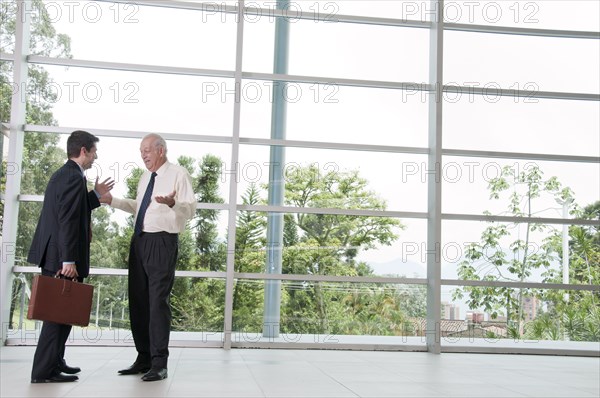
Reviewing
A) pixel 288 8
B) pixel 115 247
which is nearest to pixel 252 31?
pixel 288 8

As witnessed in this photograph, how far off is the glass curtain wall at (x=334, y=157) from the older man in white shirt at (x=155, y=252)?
Result: 6.96ft

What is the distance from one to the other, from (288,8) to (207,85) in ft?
3.98

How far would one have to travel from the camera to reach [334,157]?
7.25 meters

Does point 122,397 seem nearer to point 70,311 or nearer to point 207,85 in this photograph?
point 70,311

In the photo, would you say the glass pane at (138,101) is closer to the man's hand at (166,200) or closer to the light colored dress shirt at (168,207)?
the light colored dress shirt at (168,207)

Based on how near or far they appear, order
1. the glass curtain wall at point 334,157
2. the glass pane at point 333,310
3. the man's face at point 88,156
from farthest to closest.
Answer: the glass pane at point 333,310 < the glass curtain wall at point 334,157 < the man's face at point 88,156

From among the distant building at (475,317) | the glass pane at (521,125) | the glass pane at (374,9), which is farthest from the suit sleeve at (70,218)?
the distant building at (475,317)

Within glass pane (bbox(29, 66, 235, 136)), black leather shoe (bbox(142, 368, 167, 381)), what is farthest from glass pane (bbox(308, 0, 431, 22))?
black leather shoe (bbox(142, 368, 167, 381))

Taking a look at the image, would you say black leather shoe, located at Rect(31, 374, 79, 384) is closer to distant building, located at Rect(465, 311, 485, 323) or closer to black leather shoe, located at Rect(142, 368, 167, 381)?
black leather shoe, located at Rect(142, 368, 167, 381)

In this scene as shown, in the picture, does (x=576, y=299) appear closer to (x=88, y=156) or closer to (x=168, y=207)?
(x=168, y=207)

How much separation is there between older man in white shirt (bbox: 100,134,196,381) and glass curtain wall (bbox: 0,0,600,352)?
2.12 m

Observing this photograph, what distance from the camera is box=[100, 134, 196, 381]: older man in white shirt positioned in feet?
14.4

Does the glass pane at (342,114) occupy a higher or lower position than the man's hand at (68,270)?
higher

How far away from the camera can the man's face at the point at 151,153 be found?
4.61m
